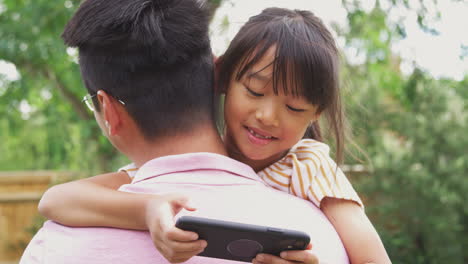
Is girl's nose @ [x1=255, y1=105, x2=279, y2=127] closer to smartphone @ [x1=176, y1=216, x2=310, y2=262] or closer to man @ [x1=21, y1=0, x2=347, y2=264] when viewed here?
man @ [x1=21, y1=0, x2=347, y2=264]

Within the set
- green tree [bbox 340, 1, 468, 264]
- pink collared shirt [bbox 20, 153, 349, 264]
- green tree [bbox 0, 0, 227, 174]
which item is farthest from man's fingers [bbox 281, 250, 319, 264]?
green tree [bbox 340, 1, 468, 264]

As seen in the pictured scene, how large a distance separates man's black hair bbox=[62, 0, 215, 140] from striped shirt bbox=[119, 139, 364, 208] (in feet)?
1.00

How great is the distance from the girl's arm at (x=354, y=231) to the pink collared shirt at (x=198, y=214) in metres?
0.04

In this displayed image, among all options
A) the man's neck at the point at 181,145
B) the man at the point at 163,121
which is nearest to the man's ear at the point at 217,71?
the man at the point at 163,121

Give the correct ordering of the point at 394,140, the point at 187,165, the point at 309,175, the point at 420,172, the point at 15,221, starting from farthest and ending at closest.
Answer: the point at 15,221
the point at 394,140
the point at 420,172
the point at 309,175
the point at 187,165

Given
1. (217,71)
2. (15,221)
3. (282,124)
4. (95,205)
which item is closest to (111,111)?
(95,205)

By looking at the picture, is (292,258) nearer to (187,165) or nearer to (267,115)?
(187,165)

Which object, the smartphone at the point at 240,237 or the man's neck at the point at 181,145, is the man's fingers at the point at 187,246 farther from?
the man's neck at the point at 181,145

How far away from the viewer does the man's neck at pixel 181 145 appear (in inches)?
64.8

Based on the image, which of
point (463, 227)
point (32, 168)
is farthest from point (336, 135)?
point (32, 168)

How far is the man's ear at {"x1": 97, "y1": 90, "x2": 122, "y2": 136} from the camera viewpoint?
1680 mm

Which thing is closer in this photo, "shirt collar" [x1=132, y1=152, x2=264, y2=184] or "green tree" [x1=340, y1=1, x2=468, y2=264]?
"shirt collar" [x1=132, y1=152, x2=264, y2=184]

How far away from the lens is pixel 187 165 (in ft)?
5.19

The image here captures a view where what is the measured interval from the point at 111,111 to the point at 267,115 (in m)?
0.48
